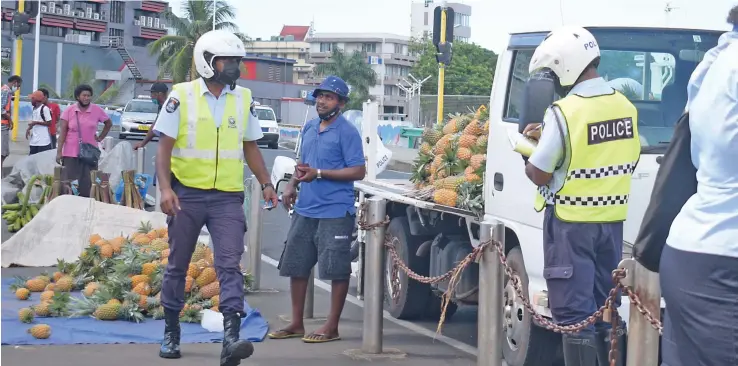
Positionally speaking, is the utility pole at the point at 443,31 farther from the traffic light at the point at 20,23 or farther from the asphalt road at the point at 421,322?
the traffic light at the point at 20,23

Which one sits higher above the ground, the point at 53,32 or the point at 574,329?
the point at 53,32

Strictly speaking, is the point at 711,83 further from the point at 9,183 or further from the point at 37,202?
the point at 9,183

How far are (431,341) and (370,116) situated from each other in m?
2.34

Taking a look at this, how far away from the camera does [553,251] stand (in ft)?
19.9

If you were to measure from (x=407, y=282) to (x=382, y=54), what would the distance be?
15265 cm

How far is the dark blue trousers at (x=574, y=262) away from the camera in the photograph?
5992mm

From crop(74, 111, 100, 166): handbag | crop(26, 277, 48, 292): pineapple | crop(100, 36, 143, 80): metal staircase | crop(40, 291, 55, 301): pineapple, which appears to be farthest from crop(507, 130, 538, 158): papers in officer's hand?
crop(100, 36, 143, 80): metal staircase

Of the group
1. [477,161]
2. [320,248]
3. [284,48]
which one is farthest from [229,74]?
[284,48]

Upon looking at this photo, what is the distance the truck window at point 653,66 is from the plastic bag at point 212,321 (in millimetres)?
2830

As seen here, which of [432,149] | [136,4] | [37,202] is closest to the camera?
[432,149]

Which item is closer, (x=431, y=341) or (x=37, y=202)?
(x=431, y=341)

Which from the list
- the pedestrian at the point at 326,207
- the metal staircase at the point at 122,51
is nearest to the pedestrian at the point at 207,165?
the pedestrian at the point at 326,207

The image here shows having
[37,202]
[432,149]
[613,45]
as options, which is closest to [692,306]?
[613,45]

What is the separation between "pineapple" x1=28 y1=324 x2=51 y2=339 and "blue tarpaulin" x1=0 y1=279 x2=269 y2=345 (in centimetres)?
3
